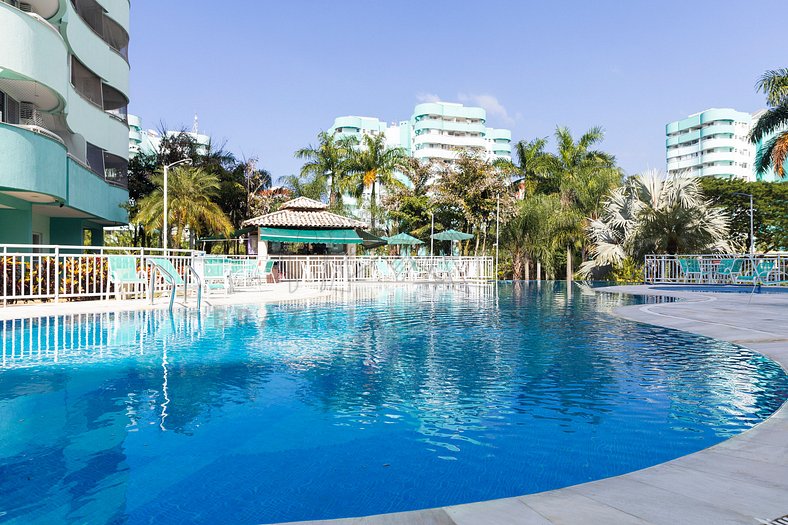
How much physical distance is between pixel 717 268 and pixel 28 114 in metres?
26.7

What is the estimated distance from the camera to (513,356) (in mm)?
7000

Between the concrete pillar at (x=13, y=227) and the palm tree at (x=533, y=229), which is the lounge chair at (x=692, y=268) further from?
the concrete pillar at (x=13, y=227)

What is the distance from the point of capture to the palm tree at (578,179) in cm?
3650

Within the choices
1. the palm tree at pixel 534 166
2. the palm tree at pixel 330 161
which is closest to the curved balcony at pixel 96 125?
the palm tree at pixel 330 161

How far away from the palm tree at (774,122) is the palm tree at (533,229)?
12.6 m

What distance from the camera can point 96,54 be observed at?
76.6ft

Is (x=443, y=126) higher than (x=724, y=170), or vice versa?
(x=443, y=126)

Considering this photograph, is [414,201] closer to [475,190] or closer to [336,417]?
[475,190]

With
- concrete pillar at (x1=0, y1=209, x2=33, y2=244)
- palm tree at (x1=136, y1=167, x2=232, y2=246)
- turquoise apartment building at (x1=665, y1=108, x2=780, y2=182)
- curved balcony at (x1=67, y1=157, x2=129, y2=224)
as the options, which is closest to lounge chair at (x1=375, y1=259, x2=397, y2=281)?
palm tree at (x1=136, y1=167, x2=232, y2=246)

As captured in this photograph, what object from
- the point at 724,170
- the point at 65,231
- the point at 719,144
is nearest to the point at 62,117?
the point at 65,231

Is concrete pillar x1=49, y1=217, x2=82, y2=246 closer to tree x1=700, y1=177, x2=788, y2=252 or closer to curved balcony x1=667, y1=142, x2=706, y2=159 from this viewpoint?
tree x1=700, y1=177, x2=788, y2=252

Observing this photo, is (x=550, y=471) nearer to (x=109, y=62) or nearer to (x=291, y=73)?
(x=109, y=62)

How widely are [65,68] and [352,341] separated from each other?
1612 cm

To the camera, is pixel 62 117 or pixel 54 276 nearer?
pixel 54 276
